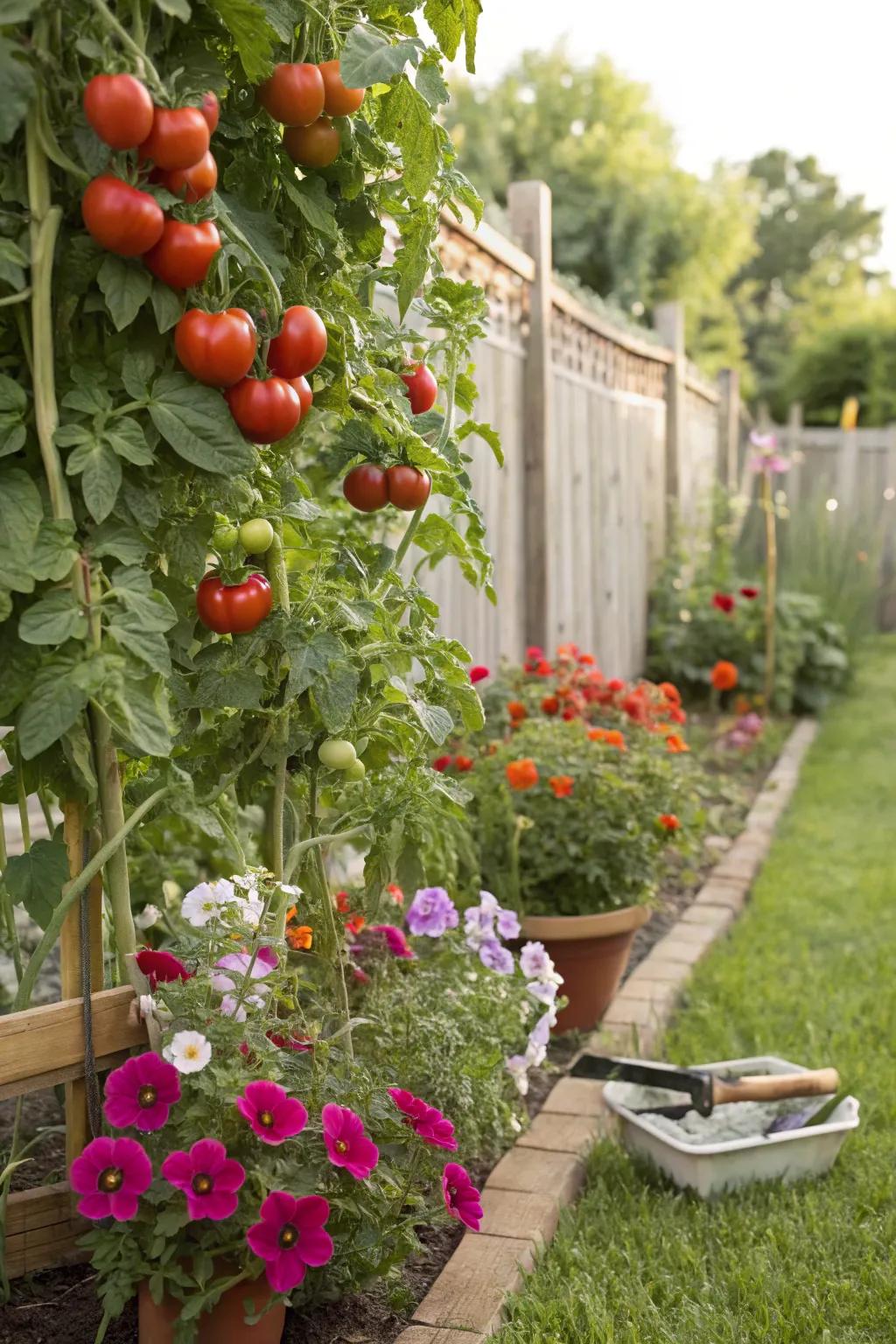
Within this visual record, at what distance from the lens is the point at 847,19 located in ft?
60.9

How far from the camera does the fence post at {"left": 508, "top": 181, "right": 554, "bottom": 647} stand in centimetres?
464

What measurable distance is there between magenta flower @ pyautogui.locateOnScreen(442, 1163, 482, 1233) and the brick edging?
6.5 inches

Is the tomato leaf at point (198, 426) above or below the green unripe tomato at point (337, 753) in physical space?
above

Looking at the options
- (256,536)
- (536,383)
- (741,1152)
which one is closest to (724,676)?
(536,383)

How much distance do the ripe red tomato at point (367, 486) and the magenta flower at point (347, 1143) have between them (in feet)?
2.62

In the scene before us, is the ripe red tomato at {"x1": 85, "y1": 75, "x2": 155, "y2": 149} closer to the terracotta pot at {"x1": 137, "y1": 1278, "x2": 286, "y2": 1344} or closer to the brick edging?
the terracotta pot at {"x1": 137, "y1": 1278, "x2": 286, "y2": 1344}

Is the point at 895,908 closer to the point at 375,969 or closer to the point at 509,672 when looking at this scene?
the point at 509,672

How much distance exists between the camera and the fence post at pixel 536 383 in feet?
15.2

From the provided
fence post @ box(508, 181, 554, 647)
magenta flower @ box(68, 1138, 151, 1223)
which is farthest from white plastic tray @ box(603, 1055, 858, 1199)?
fence post @ box(508, 181, 554, 647)

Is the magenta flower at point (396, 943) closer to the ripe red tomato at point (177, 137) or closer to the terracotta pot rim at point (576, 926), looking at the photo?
the terracotta pot rim at point (576, 926)

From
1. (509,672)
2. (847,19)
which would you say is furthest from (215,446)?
(847,19)

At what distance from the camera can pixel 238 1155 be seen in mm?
1531

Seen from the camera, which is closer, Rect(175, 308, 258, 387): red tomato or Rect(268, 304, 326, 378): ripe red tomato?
Rect(175, 308, 258, 387): red tomato

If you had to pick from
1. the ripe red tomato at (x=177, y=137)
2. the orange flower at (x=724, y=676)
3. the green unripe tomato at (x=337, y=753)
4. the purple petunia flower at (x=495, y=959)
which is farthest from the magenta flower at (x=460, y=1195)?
the orange flower at (x=724, y=676)
